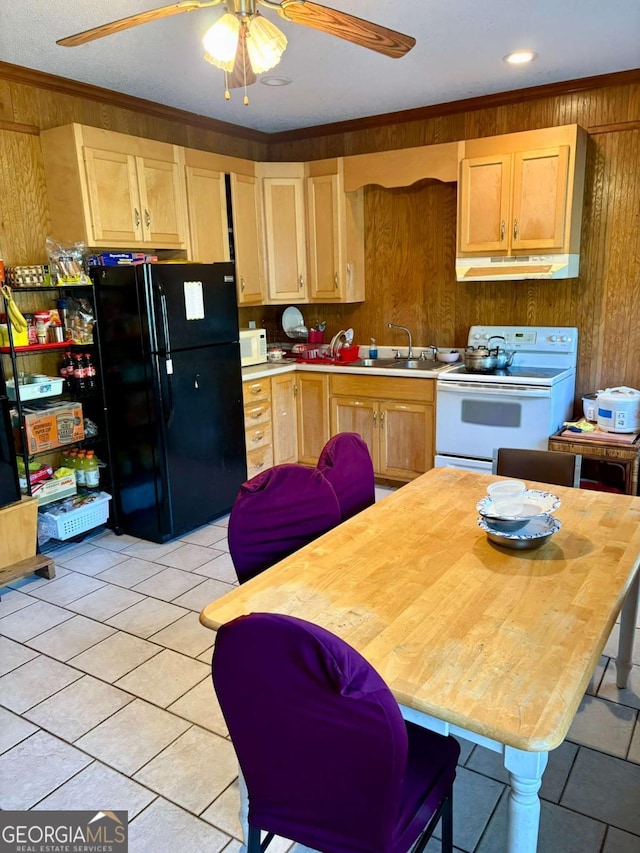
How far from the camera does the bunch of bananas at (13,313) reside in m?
3.15

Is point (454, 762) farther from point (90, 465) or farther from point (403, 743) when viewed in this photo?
point (90, 465)

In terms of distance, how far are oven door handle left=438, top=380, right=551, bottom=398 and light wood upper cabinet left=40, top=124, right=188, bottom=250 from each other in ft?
6.64

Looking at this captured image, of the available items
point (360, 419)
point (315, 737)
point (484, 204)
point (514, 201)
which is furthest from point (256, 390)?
point (315, 737)

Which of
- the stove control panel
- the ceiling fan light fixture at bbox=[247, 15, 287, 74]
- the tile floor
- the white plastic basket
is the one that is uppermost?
the ceiling fan light fixture at bbox=[247, 15, 287, 74]

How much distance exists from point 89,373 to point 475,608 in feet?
9.44

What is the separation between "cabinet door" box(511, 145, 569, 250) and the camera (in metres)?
3.68

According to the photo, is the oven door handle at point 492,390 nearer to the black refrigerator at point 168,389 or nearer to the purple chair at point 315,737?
the black refrigerator at point 168,389

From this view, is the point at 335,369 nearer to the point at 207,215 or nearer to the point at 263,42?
the point at 207,215

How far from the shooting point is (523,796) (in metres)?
1.16

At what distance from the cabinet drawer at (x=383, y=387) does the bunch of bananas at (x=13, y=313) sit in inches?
83.9

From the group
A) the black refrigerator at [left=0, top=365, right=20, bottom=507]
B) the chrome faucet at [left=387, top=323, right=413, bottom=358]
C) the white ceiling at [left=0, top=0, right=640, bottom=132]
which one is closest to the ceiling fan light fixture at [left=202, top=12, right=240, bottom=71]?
the white ceiling at [left=0, top=0, right=640, bottom=132]

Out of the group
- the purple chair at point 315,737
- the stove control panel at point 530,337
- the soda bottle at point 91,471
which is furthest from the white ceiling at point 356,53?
the purple chair at point 315,737

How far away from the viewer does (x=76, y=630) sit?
2.83 metres

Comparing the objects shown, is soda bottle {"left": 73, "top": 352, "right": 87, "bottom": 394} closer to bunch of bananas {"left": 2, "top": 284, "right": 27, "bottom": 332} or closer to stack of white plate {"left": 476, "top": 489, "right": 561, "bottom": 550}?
bunch of bananas {"left": 2, "top": 284, "right": 27, "bottom": 332}
